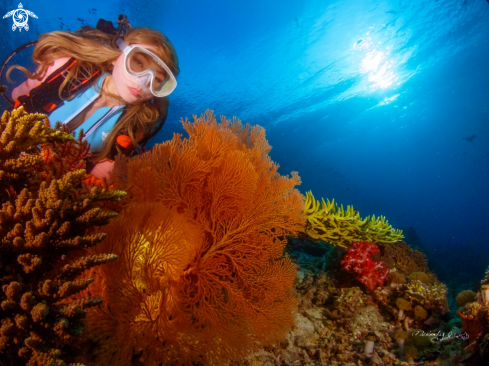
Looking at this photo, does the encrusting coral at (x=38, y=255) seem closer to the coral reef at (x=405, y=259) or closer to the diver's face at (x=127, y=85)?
the diver's face at (x=127, y=85)

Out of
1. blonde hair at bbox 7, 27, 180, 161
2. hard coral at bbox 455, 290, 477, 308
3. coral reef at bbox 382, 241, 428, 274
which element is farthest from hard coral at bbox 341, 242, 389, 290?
blonde hair at bbox 7, 27, 180, 161

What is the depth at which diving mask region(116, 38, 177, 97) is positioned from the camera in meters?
4.36

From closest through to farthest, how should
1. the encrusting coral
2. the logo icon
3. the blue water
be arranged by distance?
1. the encrusting coral
2. the logo icon
3. the blue water

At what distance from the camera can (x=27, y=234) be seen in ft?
4.73

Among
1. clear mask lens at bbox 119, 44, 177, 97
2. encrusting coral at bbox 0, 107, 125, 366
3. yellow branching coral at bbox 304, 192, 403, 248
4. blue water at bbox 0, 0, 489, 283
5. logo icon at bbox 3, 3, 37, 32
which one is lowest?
encrusting coral at bbox 0, 107, 125, 366

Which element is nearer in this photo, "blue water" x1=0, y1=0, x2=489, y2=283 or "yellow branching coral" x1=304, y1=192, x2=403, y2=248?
"yellow branching coral" x1=304, y1=192, x2=403, y2=248

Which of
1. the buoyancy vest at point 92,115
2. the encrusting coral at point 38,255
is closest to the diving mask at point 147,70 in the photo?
the buoyancy vest at point 92,115

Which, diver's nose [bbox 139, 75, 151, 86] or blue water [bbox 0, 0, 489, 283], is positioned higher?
blue water [bbox 0, 0, 489, 283]

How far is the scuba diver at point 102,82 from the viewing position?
423cm

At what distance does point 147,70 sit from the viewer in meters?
4.38

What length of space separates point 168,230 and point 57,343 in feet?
3.66

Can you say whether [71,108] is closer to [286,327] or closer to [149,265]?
[149,265]

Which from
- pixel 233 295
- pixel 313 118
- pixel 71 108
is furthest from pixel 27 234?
pixel 313 118

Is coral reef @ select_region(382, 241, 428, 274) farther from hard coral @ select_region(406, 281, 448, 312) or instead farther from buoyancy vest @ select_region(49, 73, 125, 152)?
buoyancy vest @ select_region(49, 73, 125, 152)
